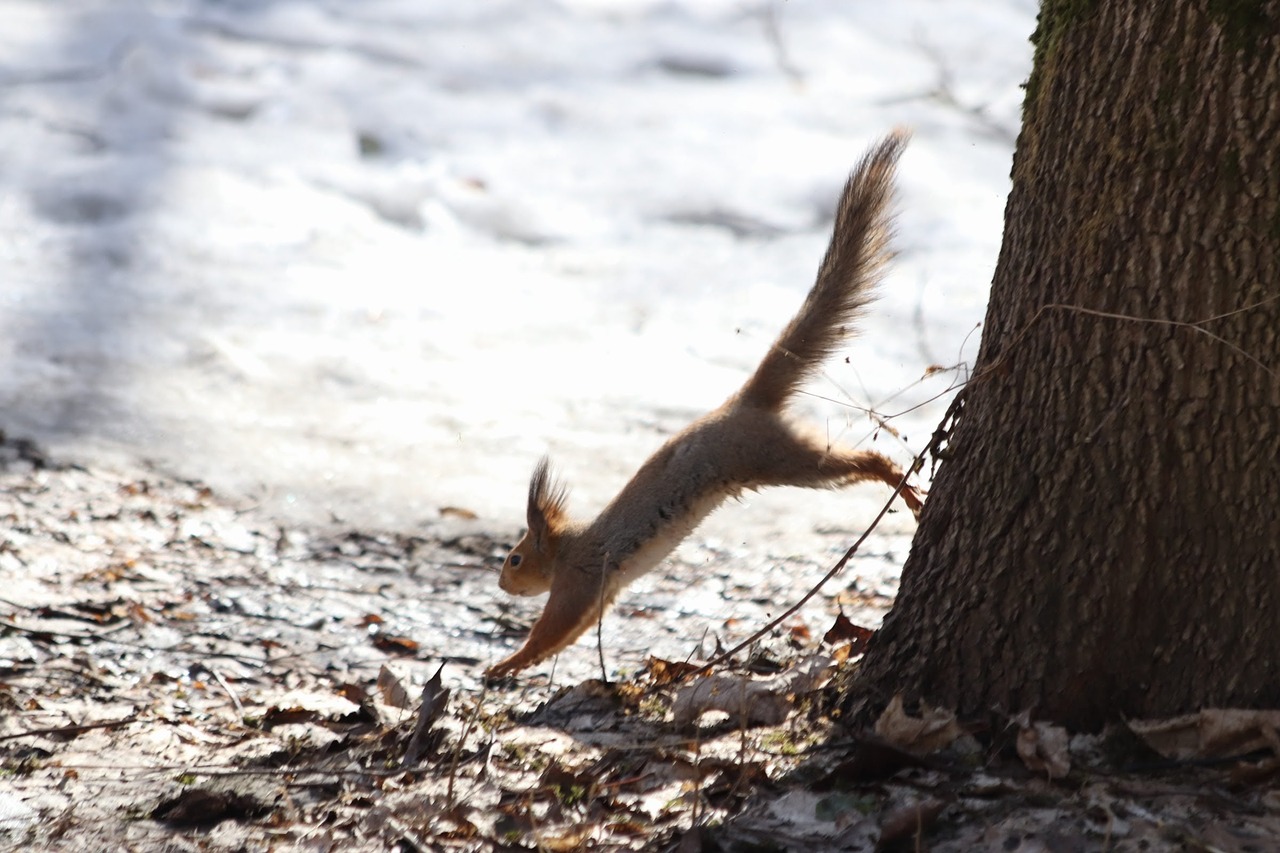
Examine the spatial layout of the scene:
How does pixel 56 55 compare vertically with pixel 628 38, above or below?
below

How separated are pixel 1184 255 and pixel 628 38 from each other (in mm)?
7709

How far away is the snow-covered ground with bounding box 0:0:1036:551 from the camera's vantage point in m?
4.89

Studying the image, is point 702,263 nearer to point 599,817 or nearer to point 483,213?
point 483,213

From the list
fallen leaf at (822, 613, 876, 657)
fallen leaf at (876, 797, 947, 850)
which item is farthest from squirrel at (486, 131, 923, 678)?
fallen leaf at (876, 797, 947, 850)

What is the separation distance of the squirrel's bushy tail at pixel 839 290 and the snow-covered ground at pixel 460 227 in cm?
15

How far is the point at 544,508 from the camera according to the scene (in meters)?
3.96

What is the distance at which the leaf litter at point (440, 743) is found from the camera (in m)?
2.03

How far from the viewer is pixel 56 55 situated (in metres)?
8.58

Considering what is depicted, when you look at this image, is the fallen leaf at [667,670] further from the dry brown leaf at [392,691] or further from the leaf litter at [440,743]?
the dry brown leaf at [392,691]

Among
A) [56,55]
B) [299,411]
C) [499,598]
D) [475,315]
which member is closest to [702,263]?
[475,315]

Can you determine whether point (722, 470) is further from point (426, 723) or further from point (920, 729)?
point (920, 729)

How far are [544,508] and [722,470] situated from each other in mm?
592

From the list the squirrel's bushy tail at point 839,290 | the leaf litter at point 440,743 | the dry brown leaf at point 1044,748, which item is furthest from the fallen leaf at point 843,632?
the dry brown leaf at point 1044,748

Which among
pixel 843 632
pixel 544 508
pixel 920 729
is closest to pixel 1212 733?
pixel 920 729
